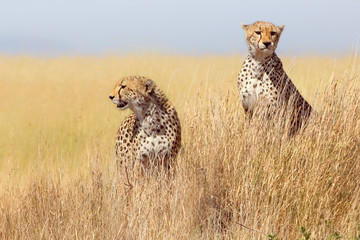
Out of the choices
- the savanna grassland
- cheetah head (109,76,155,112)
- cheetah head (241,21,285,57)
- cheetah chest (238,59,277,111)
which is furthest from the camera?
cheetah chest (238,59,277,111)

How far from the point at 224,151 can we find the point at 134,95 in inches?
32.1

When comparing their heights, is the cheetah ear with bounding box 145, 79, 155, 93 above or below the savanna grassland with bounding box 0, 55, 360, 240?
above

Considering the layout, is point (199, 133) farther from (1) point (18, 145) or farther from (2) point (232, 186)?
(1) point (18, 145)

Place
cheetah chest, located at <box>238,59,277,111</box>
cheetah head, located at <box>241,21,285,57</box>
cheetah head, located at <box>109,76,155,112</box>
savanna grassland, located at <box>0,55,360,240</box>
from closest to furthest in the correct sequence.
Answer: savanna grassland, located at <box>0,55,360,240</box>
cheetah head, located at <box>109,76,155,112</box>
cheetah head, located at <box>241,21,285,57</box>
cheetah chest, located at <box>238,59,277,111</box>

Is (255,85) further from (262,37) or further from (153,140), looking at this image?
(153,140)

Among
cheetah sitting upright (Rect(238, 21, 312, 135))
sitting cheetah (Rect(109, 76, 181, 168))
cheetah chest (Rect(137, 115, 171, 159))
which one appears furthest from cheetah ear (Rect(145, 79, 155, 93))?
cheetah sitting upright (Rect(238, 21, 312, 135))

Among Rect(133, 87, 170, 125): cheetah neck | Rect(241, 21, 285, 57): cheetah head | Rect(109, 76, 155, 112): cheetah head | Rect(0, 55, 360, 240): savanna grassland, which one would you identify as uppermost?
Rect(241, 21, 285, 57): cheetah head

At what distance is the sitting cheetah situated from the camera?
5.74m

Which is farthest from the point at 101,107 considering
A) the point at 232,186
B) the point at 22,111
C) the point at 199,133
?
the point at 232,186

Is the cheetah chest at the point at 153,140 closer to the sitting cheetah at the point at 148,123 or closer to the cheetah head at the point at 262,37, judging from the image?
the sitting cheetah at the point at 148,123

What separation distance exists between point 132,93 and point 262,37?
47.7 inches

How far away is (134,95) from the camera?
574 cm

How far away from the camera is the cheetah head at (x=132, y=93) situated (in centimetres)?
573

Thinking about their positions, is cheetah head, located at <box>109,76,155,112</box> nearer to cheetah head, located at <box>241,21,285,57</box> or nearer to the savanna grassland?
the savanna grassland
